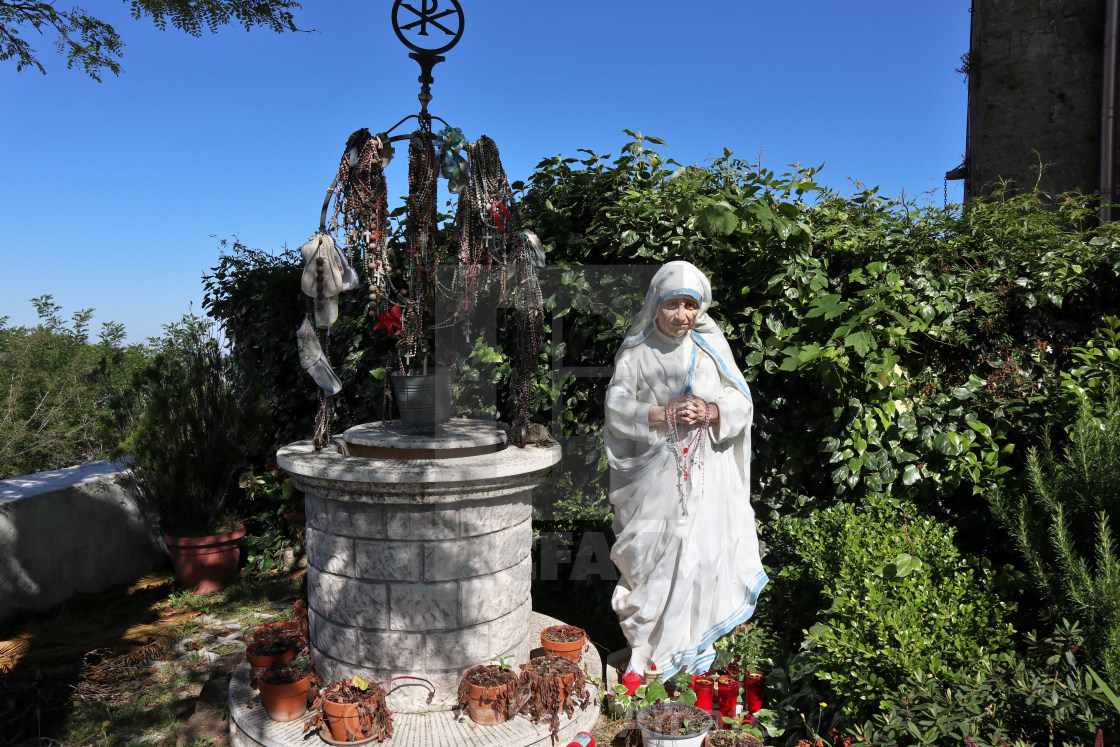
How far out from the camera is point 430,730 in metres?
3.03

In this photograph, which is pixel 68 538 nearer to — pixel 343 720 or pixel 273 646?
pixel 273 646

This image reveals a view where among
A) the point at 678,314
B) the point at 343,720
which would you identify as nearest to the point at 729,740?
the point at 343,720

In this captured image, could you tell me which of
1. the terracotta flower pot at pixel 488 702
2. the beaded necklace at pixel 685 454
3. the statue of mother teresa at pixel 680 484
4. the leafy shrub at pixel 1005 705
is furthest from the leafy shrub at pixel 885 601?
the terracotta flower pot at pixel 488 702

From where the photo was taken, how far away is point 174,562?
5453 millimetres

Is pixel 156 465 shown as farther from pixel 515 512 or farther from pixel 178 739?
pixel 515 512

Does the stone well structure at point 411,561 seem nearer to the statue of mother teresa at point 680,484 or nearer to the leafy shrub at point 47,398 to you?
the statue of mother teresa at point 680,484

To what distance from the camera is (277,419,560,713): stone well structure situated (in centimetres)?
314

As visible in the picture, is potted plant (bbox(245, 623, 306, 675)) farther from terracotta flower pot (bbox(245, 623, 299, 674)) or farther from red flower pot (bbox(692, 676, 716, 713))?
red flower pot (bbox(692, 676, 716, 713))

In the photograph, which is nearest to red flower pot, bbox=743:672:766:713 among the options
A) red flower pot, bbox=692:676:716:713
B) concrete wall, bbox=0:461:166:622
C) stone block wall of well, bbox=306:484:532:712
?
red flower pot, bbox=692:676:716:713

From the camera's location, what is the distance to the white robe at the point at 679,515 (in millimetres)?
3264

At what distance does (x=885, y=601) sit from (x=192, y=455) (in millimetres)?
5297

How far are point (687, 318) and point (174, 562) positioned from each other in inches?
187

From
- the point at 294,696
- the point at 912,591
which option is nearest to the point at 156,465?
the point at 294,696

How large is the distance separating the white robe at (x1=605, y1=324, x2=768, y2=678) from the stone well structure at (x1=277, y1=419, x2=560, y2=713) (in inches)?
21.7
